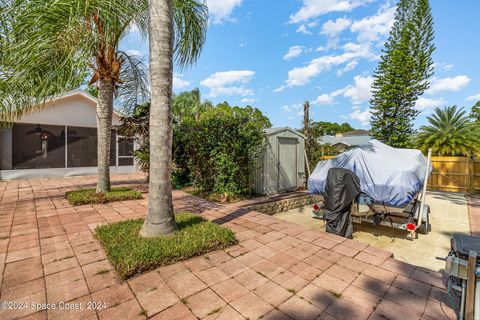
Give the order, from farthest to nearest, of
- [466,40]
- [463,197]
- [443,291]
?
[463,197] < [466,40] < [443,291]

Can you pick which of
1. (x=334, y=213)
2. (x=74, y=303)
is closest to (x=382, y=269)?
(x=334, y=213)

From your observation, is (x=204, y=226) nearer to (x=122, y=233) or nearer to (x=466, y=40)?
(x=122, y=233)

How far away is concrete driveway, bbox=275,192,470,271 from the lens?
4508 millimetres

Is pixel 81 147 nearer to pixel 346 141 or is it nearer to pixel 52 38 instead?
pixel 52 38

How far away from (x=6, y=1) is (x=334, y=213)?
7.47 metres

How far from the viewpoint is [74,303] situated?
217cm

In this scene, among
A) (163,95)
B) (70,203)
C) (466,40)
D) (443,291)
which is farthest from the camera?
(466,40)

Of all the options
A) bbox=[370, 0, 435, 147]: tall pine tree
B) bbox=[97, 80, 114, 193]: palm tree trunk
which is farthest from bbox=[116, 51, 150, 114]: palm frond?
bbox=[370, 0, 435, 147]: tall pine tree

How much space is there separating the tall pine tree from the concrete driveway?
9269 mm

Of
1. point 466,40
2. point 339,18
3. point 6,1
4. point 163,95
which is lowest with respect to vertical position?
point 163,95

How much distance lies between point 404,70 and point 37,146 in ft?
74.2

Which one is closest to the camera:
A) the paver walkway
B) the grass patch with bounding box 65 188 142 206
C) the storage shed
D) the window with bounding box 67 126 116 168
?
the paver walkway

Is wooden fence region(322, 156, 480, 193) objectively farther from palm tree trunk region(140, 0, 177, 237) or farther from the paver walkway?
palm tree trunk region(140, 0, 177, 237)

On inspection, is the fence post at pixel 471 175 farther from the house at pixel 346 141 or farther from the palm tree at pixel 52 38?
the palm tree at pixel 52 38
